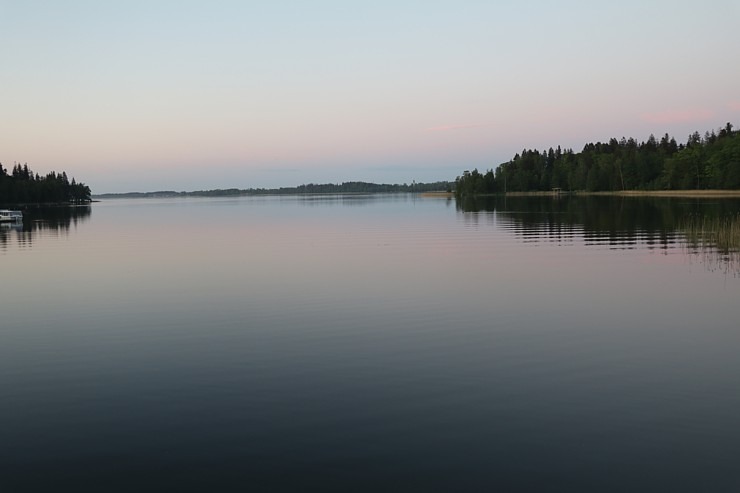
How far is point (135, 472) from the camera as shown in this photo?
10.9m

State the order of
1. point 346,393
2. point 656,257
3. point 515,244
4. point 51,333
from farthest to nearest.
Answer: point 515,244, point 656,257, point 51,333, point 346,393

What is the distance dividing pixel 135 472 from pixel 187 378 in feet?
17.9

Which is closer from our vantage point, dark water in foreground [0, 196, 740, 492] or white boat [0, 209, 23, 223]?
dark water in foreground [0, 196, 740, 492]

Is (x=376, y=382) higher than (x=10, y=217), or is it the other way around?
(x=10, y=217)

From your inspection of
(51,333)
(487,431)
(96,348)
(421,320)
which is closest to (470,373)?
(487,431)

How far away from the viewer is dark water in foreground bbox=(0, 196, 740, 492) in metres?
10.9

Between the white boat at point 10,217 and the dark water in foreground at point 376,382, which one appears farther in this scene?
the white boat at point 10,217

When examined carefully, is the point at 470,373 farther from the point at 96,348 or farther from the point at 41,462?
the point at 96,348

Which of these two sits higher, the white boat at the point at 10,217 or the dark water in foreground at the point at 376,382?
the white boat at the point at 10,217

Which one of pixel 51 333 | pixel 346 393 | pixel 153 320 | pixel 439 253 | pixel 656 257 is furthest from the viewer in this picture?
pixel 439 253

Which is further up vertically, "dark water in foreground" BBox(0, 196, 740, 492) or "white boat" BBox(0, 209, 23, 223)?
"white boat" BBox(0, 209, 23, 223)

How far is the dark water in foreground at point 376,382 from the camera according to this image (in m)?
10.9

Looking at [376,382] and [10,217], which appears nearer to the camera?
[376,382]

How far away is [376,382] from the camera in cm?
1560
